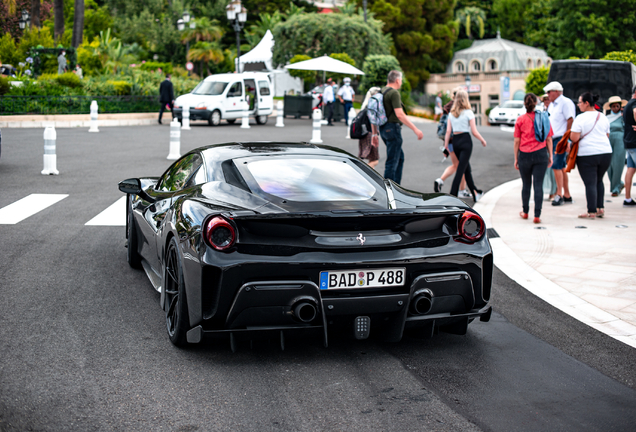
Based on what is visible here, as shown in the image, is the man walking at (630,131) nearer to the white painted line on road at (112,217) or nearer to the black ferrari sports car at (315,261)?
the black ferrari sports car at (315,261)

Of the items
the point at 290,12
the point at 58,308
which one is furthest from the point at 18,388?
the point at 290,12

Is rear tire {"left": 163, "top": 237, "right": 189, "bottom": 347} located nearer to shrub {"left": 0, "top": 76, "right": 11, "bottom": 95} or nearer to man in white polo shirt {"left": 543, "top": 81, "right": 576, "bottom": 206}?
man in white polo shirt {"left": 543, "top": 81, "right": 576, "bottom": 206}

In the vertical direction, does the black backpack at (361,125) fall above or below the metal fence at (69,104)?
below

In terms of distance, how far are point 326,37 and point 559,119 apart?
39.3 metres

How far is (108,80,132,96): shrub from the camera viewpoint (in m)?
31.6

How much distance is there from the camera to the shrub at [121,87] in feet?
104

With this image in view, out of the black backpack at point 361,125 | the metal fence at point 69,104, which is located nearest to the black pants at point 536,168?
the black backpack at point 361,125

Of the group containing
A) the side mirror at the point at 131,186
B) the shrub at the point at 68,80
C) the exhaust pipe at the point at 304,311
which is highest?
the shrub at the point at 68,80

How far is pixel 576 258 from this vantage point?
8133mm

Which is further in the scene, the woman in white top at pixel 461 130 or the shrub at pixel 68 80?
the shrub at pixel 68 80

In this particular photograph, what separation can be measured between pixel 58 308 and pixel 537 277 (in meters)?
4.37

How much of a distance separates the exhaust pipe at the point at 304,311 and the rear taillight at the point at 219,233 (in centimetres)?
52

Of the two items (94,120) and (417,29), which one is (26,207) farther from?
(417,29)

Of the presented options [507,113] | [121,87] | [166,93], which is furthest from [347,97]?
[507,113]
